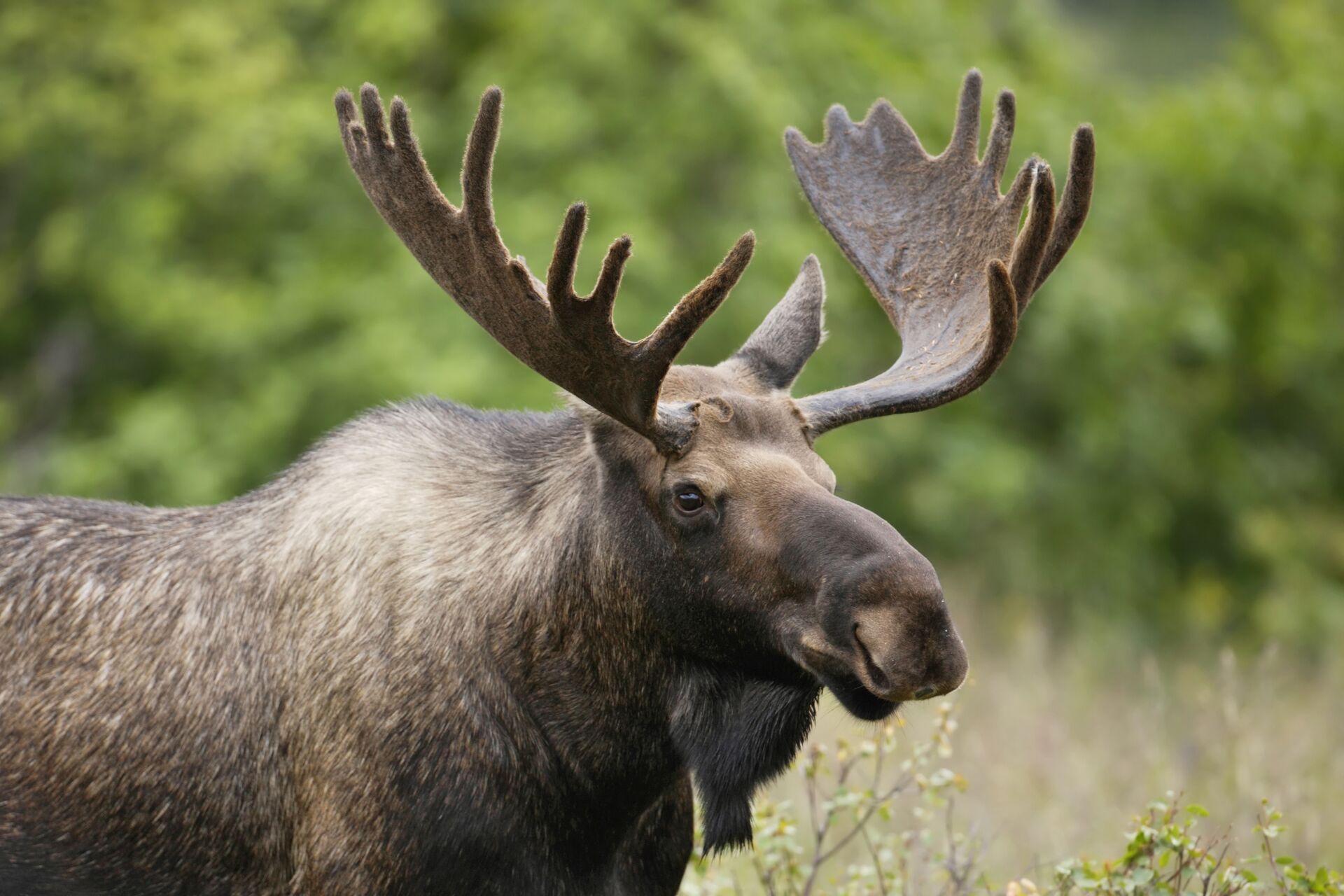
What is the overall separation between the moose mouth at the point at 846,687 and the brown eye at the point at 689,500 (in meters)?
0.43

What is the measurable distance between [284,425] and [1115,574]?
305 inches

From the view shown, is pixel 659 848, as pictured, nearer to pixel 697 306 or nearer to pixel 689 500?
pixel 689 500

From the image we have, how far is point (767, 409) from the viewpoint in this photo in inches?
147

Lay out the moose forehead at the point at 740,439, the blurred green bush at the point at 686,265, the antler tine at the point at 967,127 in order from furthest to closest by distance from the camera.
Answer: the blurred green bush at the point at 686,265 → the antler tine at the point at 967,127 → the moose forehead at the point at 740,439

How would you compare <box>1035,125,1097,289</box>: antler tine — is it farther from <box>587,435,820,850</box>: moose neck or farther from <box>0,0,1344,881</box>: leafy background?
<box>0,0,1344,881</box>: leafy background

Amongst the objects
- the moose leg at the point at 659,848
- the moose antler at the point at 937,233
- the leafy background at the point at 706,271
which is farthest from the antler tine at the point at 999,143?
the leafy background at the point at 706,271

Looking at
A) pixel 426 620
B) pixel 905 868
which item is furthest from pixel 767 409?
pixel 905 868

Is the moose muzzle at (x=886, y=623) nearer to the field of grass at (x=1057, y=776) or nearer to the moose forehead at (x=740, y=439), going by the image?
the moose forehead at (x=740, y=439)

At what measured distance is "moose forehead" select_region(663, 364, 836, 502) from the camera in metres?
3.51

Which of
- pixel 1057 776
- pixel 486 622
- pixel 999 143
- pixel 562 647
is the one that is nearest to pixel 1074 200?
pixel 999 143

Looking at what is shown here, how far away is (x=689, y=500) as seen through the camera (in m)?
3.53

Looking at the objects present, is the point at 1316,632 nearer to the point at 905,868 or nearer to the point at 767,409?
the point at 905,868

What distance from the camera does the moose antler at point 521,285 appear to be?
3398 millimetres

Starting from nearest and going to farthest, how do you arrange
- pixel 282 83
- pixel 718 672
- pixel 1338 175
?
pixel 718 672
pixel 282 83
pixel 1338 175
